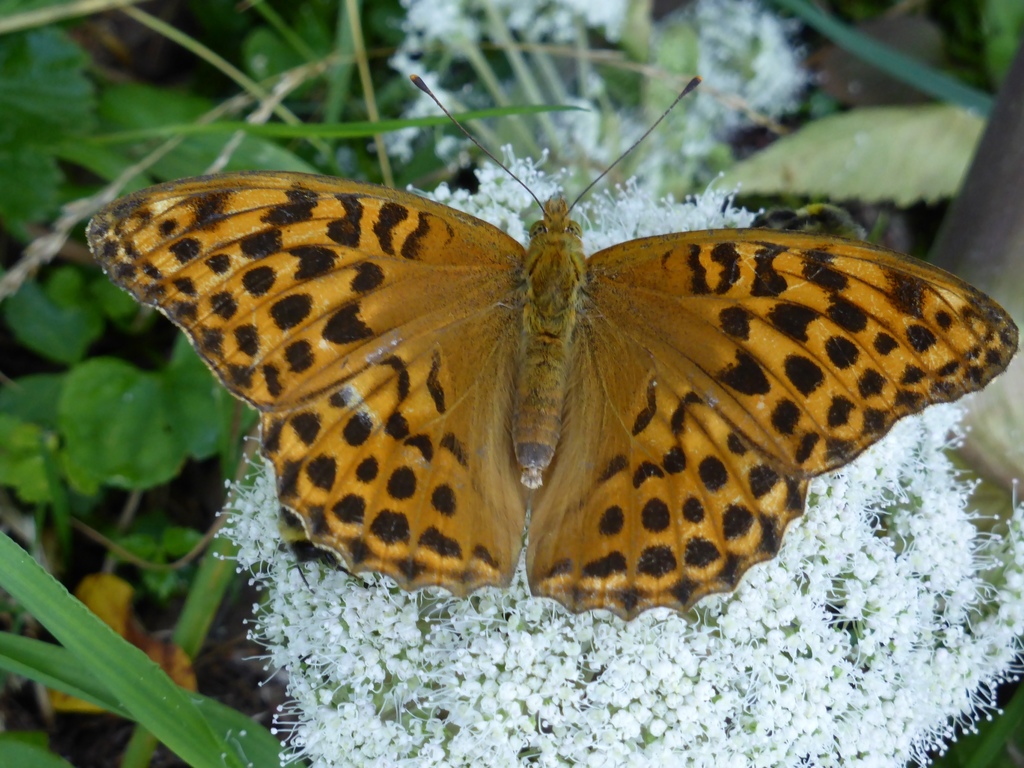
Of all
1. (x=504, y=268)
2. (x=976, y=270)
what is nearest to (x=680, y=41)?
(x=976, y=270)

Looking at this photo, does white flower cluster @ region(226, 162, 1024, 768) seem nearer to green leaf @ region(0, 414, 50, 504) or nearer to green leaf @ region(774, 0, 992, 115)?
green leaf @ region(0, 414, 50, 504)

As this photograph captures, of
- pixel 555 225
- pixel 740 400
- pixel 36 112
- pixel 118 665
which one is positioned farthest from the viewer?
pixel 36 112

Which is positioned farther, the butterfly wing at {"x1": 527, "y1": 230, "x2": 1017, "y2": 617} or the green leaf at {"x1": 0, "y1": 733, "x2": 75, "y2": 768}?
the green leaf at {"x1": 0, "y1": 733, "x2": 75, "y2": 768}

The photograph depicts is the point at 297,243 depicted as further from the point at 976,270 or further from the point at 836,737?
the point at 976,270

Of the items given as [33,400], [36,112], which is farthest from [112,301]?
[36,112]

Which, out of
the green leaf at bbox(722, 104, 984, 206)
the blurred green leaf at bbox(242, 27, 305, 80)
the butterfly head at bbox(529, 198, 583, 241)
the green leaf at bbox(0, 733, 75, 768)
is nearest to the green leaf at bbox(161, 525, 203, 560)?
the green leaf at bbox(0, 733, 75, 768)

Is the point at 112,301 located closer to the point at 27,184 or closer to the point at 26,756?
the point at 27,184

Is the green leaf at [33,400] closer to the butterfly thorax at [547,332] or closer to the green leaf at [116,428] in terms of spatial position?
the green leaf at [116,428]
